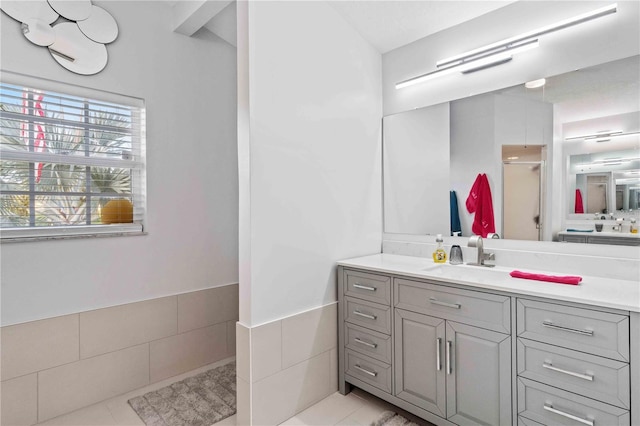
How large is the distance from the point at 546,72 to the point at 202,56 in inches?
95.1

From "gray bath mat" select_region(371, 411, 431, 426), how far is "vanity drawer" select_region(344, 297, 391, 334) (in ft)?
1.59

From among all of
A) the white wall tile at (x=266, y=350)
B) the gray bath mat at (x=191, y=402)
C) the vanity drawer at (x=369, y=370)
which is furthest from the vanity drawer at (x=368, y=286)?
the gray bath mat at (x=191, y=402)

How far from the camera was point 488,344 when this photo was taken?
163 cm

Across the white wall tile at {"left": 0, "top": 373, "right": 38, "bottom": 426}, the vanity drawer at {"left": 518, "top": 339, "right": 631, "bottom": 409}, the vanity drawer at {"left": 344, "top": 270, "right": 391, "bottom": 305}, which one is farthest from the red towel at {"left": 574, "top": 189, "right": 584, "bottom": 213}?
the white wall tile at {"left": 0, "top": 373, "right": 38, "bottom": 426}

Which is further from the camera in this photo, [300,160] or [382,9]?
[382,9]

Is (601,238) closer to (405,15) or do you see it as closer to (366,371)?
(366,371)

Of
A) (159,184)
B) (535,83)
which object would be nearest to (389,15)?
(535,83)

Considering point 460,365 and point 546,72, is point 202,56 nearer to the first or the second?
point 546,72

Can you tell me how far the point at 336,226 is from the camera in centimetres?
233

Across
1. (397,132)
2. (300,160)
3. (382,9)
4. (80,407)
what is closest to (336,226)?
(300,160)

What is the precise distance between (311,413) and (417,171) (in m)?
1.82

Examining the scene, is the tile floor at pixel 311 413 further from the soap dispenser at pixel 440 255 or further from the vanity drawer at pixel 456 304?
the soap dispenser at pixel 440 255

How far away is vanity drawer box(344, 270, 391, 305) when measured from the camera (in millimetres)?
2030

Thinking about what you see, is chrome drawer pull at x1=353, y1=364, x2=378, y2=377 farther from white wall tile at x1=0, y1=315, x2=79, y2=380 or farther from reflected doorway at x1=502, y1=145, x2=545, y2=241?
white wall tile at x1=0, y1=315, x2=79, y2=380
